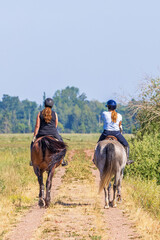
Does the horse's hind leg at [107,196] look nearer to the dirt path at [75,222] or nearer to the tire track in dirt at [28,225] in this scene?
the dirt path at [75,222]

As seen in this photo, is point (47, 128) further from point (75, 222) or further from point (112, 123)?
point (75, 222)

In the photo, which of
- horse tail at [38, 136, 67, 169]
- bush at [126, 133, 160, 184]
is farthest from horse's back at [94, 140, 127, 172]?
bush at [126, 133, 160, 184]

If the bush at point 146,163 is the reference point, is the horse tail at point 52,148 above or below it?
above

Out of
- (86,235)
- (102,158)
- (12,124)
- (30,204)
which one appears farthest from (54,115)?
(12,124)

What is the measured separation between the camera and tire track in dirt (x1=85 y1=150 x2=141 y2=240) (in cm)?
812

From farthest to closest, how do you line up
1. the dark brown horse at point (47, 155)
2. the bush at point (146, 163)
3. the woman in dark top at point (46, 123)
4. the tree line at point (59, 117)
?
the tree line at point (59, 117) < the bush at point (146, 163) < the woman in dark top at point (46, 123) < the dark brown horse at point (47, 155)

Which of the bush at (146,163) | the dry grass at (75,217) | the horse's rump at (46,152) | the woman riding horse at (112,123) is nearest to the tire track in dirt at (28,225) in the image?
the dry grass at (75,217)

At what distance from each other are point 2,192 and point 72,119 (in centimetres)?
15686

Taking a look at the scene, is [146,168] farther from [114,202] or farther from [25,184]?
[114,202]

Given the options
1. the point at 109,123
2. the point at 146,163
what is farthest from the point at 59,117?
the point at 109,123

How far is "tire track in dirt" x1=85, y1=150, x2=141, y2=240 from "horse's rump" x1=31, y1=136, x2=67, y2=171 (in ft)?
5.81

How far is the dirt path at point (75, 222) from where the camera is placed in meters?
8.10

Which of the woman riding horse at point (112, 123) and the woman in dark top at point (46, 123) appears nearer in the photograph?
the woman in dark top at point (46, 123)

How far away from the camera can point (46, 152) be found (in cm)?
1127
